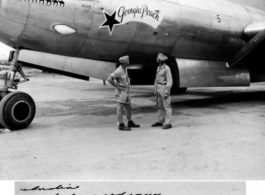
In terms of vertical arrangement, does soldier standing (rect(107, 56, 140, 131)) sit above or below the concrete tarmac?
above

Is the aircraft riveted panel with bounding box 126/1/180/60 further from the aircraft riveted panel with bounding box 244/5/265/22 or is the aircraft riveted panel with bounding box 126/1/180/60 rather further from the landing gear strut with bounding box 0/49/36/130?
the aircraft riveted panel with bounding box 244/5/265/22

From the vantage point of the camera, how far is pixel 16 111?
196 inches

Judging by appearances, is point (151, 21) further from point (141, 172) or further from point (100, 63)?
point (141, 172)

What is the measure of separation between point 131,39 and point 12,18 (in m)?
2.53

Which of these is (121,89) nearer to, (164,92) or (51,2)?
(164,92)

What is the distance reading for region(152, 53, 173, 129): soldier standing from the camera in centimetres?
548

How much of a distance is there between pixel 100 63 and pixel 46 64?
1322mm

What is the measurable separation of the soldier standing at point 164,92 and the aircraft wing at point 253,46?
3.21m

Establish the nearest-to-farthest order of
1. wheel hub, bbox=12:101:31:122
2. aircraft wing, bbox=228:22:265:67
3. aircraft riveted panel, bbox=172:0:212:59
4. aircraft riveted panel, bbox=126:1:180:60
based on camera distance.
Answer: wheel hub, bbox=12:101:31:122 → aircraft riveted panel, bbox=126:1:180:60 → aircraft riveted panel, bbox=172:0:212:59 → aircraft wing, bbox=228:22:265:67

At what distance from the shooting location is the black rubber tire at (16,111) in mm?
4852

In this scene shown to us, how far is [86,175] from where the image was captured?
10.1ft

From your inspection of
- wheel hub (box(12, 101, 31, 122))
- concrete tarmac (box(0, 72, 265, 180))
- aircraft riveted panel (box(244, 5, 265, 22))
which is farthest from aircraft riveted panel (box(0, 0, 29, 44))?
aircraft riveted panel (box(244, 5, 265, 22))

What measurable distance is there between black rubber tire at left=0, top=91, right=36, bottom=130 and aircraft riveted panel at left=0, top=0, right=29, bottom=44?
3.71 ft

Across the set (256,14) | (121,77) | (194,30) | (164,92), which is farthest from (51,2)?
(256,14)
